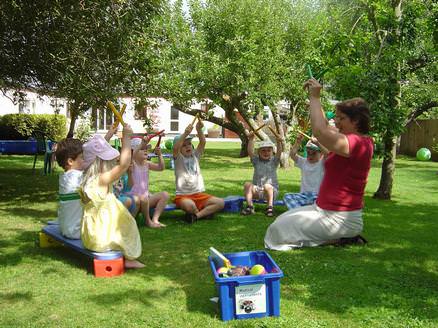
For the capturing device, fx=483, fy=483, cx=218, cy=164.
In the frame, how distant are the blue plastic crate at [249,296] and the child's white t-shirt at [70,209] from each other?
7.84 feet

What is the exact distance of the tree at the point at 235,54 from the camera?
14242 millimetres

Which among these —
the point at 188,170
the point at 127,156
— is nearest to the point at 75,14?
the point at 188,170

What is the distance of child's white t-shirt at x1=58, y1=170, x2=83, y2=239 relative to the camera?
5422mm

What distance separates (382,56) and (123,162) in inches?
214

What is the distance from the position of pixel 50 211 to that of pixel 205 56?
8.16 m

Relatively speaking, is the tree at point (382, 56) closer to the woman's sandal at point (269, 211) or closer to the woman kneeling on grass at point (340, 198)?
the woman's sandal at point (269, 211)

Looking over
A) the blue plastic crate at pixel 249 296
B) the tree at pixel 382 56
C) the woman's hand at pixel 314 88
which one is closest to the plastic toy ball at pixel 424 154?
the tree at pixel 382 56

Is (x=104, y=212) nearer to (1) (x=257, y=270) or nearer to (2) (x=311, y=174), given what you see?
(1) (x=257, y=270)

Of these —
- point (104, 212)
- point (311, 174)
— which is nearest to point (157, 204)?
point (104, 212)

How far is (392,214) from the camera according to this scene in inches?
319

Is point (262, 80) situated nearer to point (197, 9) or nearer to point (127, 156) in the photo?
point (197, 9)

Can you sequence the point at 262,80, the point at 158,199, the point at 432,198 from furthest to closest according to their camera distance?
the point at 262,80, the point at 432,198, the point at 158,199

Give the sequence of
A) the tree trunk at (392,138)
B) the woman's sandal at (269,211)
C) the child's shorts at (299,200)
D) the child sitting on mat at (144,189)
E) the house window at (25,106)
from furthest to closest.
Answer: the house window at (25,106) → the tree trunk at (392,138) → the woman's sandal at (269,211) → the child's shorts at (299,200) → the child sitting on mat at (144,189)

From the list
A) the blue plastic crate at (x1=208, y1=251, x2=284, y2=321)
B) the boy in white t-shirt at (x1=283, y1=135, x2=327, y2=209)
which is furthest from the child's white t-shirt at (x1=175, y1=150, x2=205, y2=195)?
the blue plastic crate at (x1=208, y1=251, x2=284, y2=321)
